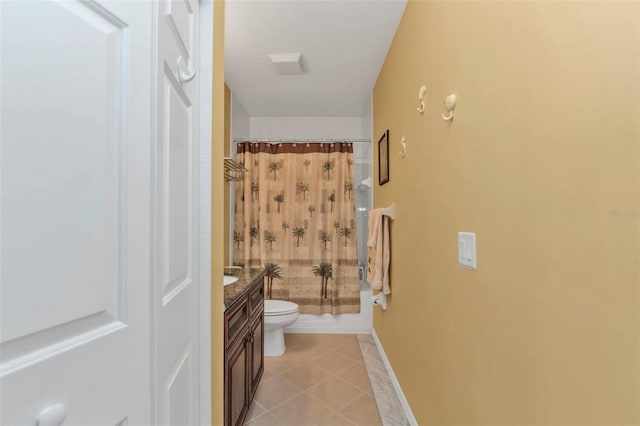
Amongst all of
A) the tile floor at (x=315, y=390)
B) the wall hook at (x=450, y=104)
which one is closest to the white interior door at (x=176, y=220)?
the wall hook at (x=450, y=104)

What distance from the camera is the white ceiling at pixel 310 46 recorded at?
6.03 ft

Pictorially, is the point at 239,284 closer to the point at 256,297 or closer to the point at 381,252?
the point at 256,297

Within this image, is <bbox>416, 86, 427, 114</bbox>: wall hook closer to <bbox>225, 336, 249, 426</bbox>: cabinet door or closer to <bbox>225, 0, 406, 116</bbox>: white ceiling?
<bbox>225, 0, 406, 116</bbox>: white ceiling

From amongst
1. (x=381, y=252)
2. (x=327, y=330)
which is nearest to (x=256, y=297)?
(x=381, y=252)

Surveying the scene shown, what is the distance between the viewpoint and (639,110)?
54 centimetres

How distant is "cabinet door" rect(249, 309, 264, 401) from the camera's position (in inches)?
74.7

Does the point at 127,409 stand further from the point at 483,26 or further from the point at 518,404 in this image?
the point at 483,26

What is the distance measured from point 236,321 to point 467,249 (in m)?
1.09

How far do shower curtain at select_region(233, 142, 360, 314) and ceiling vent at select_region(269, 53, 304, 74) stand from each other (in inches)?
39.1

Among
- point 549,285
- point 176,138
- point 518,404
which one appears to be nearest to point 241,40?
point 176,138

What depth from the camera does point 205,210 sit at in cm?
105

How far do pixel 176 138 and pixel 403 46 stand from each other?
1598mm

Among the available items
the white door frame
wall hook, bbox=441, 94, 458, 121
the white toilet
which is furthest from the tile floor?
wall hook, bbox=441, 94, 458, 121

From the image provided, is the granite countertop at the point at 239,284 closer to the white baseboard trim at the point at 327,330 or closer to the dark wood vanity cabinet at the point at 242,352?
the dark wood vanity cabinet at the point at 242,352
